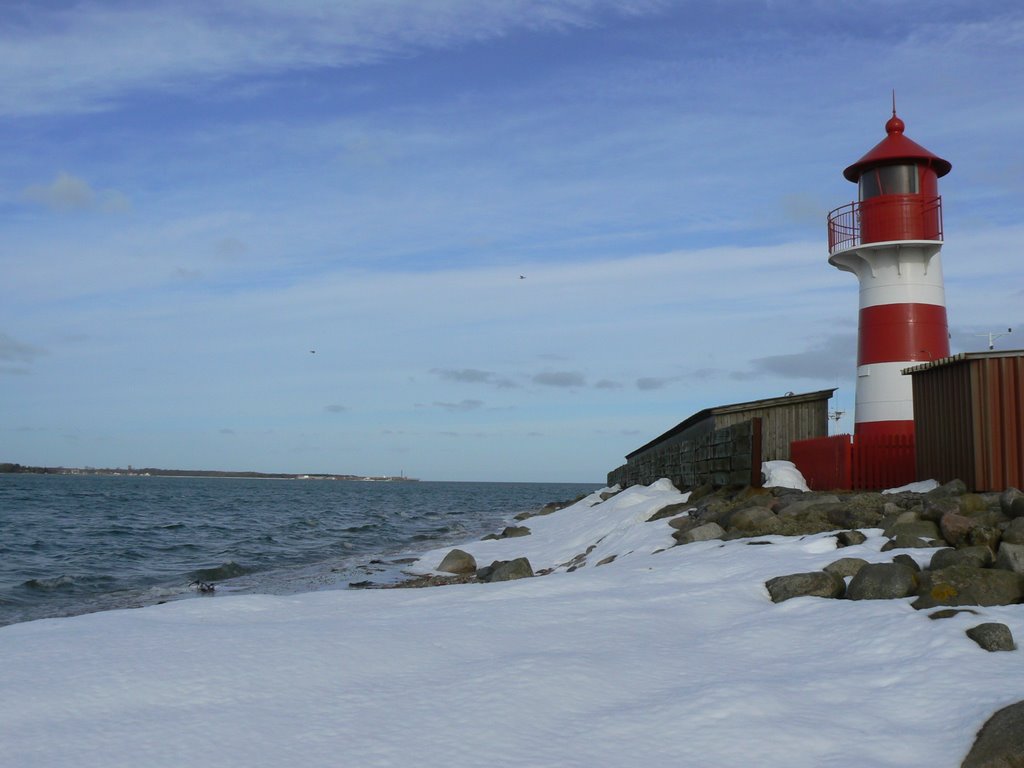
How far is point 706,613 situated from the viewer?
25.3 ft

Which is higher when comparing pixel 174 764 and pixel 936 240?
pixel 936 240

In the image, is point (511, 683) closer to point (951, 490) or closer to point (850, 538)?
point (850, 538)

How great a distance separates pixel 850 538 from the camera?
9.52m

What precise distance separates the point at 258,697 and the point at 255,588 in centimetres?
1211

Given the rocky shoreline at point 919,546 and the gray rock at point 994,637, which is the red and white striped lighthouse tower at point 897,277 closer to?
the rocky shoreline at point 919,546

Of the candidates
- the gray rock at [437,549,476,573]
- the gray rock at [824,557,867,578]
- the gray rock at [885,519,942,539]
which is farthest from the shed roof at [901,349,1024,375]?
the gray rock at [437,549,476,573]

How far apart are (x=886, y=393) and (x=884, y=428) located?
634 millimetres

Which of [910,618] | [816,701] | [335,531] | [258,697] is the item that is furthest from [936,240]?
[335,531]

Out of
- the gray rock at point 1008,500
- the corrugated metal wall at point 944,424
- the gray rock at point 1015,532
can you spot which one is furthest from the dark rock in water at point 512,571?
the gray rock at point 1015,532

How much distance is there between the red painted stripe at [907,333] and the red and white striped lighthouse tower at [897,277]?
0.06ft

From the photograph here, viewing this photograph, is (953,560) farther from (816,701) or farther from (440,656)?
(440,656)

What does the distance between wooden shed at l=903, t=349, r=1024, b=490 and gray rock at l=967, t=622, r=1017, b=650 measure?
20.4ft

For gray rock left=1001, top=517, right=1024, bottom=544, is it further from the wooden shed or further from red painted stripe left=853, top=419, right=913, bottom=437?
red painted stripe left=853, top=419, right=913, bottom=437

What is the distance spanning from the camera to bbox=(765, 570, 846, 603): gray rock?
792 cm
